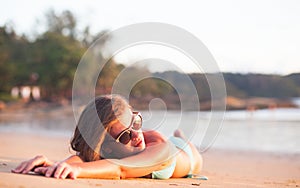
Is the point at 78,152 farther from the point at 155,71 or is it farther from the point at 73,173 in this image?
the point at 155,71

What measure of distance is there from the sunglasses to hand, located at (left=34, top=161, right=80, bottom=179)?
0.44 meters

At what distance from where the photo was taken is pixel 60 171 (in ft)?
8.49

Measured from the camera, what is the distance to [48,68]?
117 ft

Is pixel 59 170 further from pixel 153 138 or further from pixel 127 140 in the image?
pixel 153 138

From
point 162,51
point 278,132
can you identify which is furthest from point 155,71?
point 278,132

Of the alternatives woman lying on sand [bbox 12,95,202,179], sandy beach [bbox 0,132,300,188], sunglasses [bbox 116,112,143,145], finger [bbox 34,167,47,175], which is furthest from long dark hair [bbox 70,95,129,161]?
finger [bbox 34,167,47,175]

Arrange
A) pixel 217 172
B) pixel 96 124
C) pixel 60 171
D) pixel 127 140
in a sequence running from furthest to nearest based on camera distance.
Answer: pixel 217 172
pixel 127 140
pixel 96 124
pixel 60 171

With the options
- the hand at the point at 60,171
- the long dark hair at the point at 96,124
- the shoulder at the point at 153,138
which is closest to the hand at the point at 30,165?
the hand at the point at 60,171

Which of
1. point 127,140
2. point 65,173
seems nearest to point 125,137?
point 127,140

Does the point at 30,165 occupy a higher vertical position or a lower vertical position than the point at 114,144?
lower

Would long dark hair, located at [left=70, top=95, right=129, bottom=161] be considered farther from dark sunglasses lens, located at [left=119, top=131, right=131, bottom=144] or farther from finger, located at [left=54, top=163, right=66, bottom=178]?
finger, located at [left=54, top=163, right=66, bottom=178]

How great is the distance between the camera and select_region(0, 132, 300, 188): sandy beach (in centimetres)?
248

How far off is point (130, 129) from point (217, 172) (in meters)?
2.38

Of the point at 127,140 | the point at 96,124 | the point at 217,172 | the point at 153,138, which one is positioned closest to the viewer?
the point at 96,124
